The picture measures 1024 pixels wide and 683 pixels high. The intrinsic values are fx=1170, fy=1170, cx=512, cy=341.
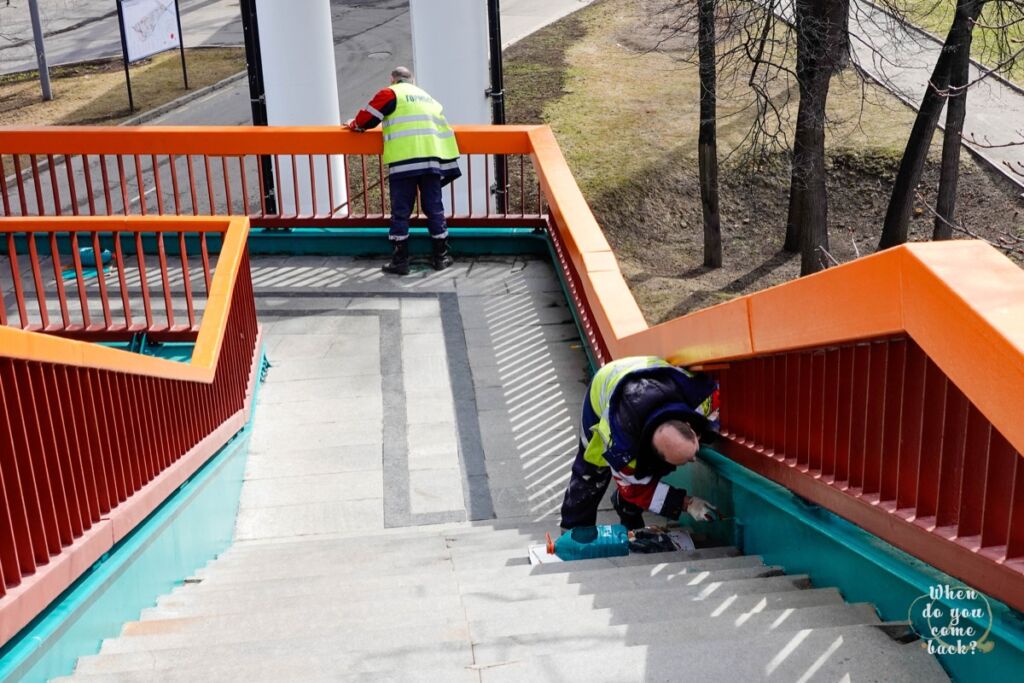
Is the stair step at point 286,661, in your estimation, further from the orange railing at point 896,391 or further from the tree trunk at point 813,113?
the tree trunk at point 813,113

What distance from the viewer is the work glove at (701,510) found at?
516 centimetres

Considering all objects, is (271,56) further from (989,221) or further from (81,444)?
(989,221)

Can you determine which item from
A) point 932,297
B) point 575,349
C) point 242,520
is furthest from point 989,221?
point 932,297

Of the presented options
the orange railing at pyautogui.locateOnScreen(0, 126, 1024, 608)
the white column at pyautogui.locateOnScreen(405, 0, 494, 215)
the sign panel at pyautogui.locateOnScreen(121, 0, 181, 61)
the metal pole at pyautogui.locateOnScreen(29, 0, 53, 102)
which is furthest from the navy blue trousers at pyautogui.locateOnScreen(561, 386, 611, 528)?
the metal pole at pyautogui.locateOnScreen(29, 0, 53, 102)

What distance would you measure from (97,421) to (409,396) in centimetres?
338

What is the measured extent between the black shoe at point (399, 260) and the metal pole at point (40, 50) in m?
15.1

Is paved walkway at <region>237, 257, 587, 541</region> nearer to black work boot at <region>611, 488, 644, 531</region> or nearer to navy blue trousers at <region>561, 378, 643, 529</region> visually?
navy blue trousers at <region>561, 378, 643, 529</region>

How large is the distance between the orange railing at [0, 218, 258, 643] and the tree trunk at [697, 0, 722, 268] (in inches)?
370

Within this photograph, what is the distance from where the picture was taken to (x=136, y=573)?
4.54m

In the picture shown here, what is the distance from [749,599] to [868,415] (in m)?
0.71

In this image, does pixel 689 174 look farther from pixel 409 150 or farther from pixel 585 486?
pixel 585 486

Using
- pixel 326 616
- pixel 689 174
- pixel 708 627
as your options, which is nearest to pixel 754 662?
pixel 708 627

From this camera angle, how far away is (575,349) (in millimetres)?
8211

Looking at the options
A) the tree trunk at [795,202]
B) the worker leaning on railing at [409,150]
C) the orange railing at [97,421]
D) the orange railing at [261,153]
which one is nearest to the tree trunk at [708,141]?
the tree trunk at [795,202]
